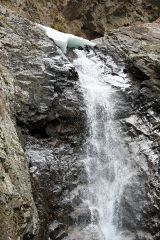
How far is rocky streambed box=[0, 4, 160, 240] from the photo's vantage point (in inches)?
473

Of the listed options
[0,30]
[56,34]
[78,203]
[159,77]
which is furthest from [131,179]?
[56,34]

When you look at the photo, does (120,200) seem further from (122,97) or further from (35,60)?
(35,60)

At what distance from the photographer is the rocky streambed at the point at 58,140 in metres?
12.0

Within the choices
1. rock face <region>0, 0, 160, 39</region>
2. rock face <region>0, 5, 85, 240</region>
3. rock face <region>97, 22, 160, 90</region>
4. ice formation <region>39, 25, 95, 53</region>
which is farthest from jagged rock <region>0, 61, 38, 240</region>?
rock face <region>0, 0, 160, 39</region>

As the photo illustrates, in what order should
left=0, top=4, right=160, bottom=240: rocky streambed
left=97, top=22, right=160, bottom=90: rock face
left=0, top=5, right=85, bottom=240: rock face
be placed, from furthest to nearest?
left=97, top=22, right=160, bottom=90: rock face → left=0, top=4, right=160, bottom=240: rocky streambed → left=0, top=5, right=85, bottom=240: rock face

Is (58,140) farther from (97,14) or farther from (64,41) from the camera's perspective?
(97,14)

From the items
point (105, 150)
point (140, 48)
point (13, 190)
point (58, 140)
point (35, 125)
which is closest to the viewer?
point (13, 190)

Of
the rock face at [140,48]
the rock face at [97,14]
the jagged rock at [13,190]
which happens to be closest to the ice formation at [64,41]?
the rock face at [140,48]

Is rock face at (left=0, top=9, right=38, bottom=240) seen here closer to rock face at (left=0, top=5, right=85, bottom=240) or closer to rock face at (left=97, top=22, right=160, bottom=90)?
rock face at (left=0, top=5, right=85, bottom=240)

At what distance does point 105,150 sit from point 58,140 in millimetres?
2018

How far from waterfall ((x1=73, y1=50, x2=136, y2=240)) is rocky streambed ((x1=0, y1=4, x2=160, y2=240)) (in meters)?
0.13

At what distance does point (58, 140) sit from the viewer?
16312 mm

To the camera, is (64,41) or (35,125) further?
(64,41)

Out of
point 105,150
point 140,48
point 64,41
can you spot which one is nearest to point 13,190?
point 105,150
